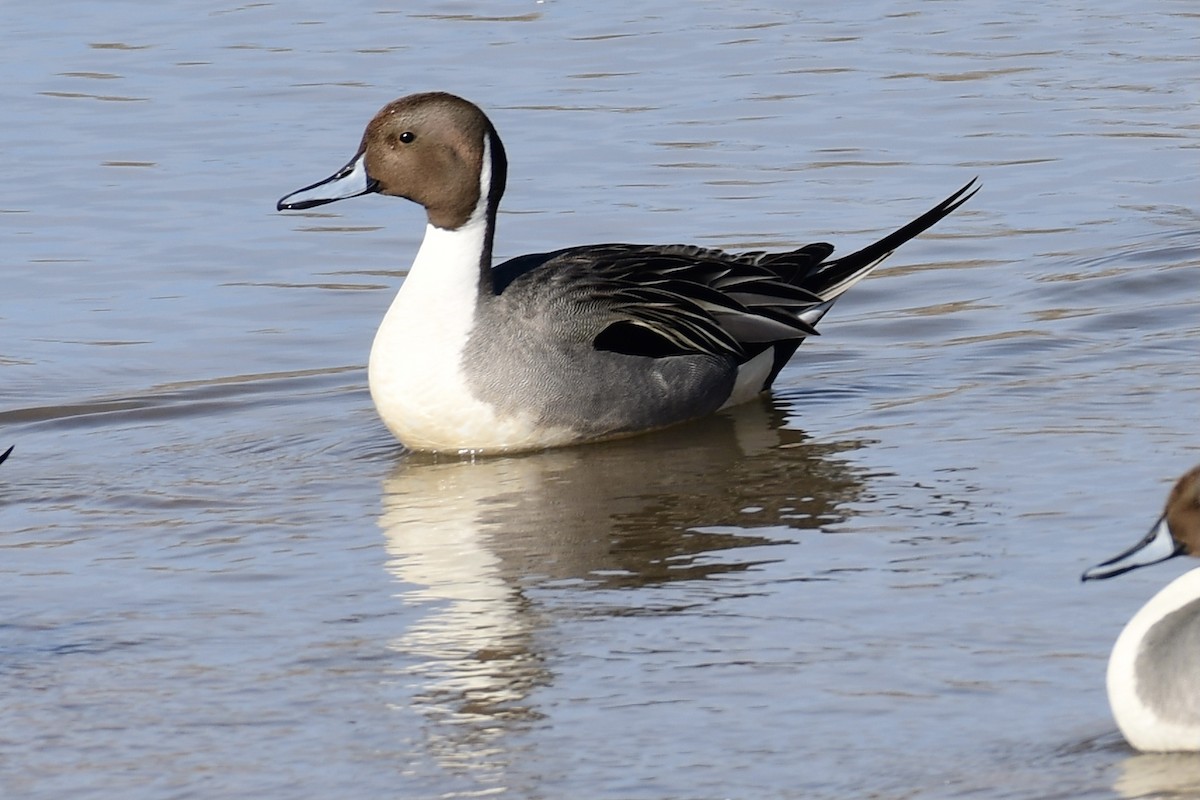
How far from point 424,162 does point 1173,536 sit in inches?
133

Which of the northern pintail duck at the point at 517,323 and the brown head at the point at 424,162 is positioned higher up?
the brown head at the point at 424,162

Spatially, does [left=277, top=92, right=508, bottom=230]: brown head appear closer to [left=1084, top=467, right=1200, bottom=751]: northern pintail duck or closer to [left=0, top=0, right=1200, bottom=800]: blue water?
[left=0, top=0, right=1200, bottom=800]: blue water

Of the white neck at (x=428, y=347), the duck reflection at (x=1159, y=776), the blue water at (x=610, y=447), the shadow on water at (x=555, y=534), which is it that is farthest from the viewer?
the white neck at (x=428, y=347)

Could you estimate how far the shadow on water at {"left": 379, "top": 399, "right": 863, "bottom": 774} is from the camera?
518 centimetres

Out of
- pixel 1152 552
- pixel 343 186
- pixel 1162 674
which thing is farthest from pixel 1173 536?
pixel 343 186

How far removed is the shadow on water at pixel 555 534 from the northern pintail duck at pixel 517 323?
134mm

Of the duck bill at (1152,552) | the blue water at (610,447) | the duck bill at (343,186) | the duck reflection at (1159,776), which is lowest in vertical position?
the blue water at (610,447)

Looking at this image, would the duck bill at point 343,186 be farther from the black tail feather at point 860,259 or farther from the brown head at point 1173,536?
the brown head at point 1173,536

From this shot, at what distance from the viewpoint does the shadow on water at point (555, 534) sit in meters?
5.18

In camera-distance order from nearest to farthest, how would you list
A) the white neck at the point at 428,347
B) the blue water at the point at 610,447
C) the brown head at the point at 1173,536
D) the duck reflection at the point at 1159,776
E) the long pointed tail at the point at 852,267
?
the duck reflection at the point at 1159,776 → the brown head at the point at 1173,536 → the blue water at the point at 610,447 → the white neck at the point at 428,347 → the long pointed tail at the point at 852,267

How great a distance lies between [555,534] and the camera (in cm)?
641

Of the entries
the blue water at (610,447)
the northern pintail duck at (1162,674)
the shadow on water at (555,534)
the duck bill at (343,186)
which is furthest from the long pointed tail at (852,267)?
the northern pintail duck at (1162,674)

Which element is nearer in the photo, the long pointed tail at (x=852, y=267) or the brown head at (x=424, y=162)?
the brown head at (x=424, y=162)

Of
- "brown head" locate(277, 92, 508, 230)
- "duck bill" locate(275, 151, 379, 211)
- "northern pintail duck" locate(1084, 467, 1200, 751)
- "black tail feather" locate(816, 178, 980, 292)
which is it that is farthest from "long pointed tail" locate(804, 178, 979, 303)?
"northern pintail duck" locate(1084, 467, 1200, 751)
